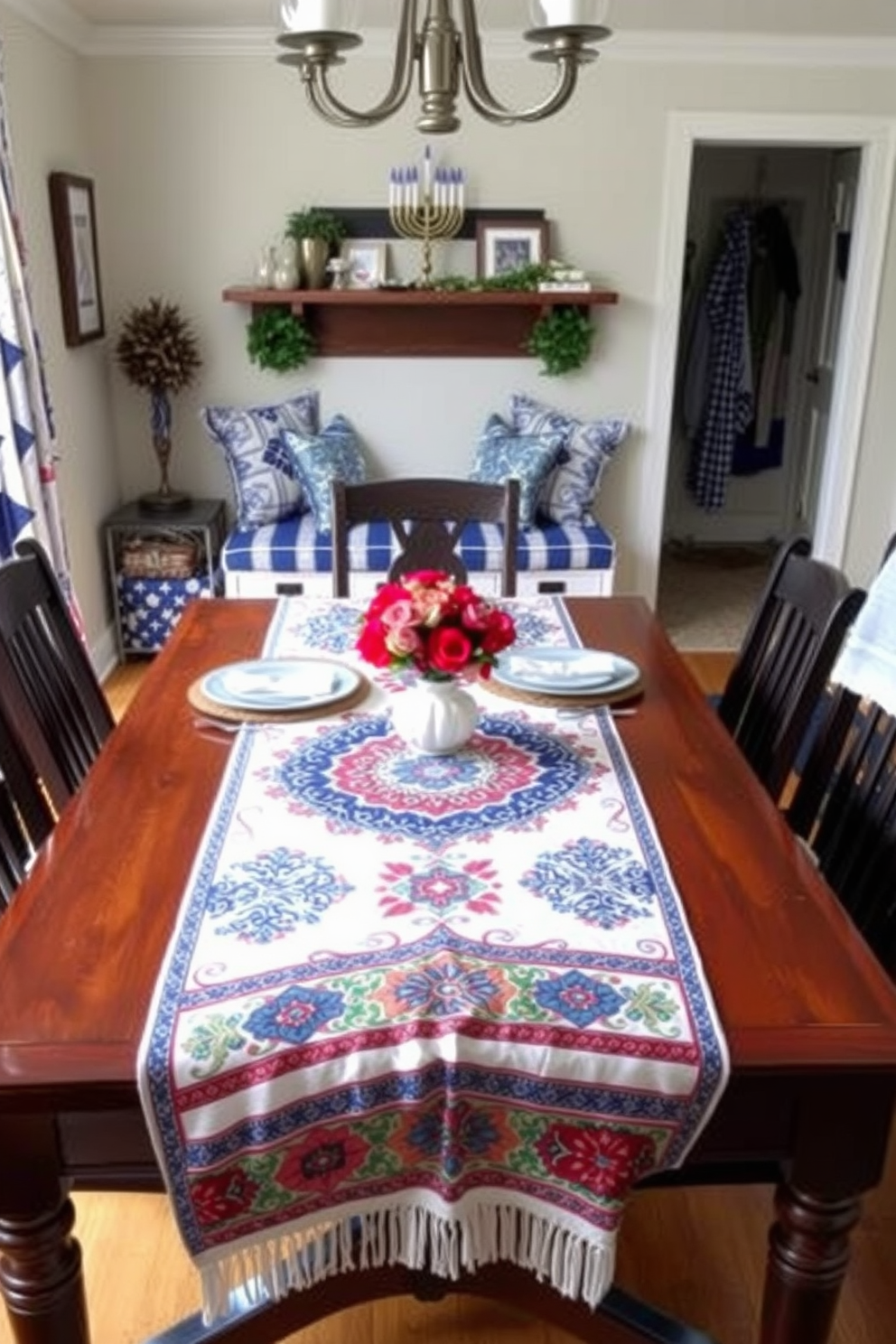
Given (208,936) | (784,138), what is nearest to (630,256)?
(784,138)

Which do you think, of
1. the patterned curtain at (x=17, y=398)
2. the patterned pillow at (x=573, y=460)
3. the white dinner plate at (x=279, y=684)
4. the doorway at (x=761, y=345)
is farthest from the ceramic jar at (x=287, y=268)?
the white dinner plate at (x=279, y=684)

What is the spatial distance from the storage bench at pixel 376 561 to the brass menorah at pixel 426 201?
1.02m

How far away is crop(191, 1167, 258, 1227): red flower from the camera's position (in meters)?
1.04

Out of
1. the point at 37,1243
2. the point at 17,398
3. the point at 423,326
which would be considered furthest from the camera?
the point at 423,326

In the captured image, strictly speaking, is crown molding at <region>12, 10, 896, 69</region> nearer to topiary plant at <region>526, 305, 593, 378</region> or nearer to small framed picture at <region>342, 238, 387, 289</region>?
small framed picture at <region>342, 238, 387, 289</region>

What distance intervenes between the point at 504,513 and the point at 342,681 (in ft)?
2.84

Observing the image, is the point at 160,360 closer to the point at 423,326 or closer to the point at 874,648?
the point at 423,326

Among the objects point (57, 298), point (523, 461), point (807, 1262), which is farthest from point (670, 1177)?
point (57, 298)

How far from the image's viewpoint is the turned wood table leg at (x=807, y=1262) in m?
1.14

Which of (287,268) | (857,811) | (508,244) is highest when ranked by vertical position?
(508,244)

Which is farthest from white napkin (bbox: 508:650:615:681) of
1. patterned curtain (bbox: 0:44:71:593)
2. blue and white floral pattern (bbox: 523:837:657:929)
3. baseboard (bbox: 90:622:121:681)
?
baseboard (bbox: 90:622:121:681)

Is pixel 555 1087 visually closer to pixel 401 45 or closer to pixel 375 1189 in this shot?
pixel 375 1189

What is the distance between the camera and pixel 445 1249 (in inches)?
43.9

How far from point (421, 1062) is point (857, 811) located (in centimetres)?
94
